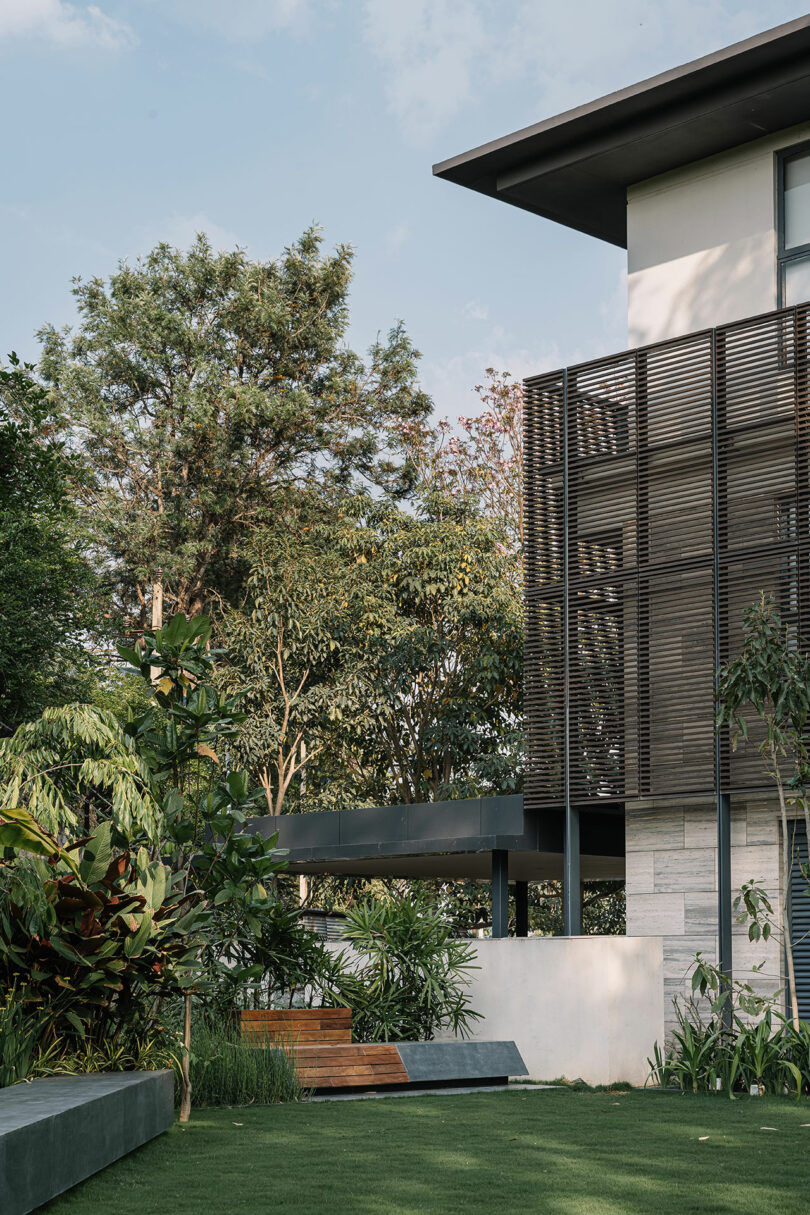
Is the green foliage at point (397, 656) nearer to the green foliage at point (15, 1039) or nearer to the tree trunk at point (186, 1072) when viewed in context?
the tree trunk at point (186, 1072)

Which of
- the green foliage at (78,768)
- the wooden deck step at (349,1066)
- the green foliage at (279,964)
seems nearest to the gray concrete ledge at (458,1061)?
the wooden deck step at (349,1066)

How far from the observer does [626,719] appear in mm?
14227

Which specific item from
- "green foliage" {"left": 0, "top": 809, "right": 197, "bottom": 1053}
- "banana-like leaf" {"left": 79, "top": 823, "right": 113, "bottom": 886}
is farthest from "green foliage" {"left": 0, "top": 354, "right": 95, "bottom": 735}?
"banana-like leaf" {"left": 79, "top": 823, "right": 113, "bottom": 886}

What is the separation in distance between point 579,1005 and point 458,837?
8.83 feet

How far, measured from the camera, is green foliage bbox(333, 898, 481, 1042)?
1352cm

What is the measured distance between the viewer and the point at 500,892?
51.4 ft

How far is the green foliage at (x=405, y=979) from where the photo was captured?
13.5m

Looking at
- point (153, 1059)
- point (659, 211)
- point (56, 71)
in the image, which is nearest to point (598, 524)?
point (659, 211)

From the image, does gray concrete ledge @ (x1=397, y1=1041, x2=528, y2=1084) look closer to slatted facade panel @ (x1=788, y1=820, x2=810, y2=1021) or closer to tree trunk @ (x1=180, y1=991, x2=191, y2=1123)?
slatted facade panel @ (x1=788, y1=820, x2=810, y2=1021)

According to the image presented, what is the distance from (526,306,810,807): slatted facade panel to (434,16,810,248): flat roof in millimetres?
2263

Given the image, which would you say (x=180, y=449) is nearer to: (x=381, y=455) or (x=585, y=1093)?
(x=381, y=455)

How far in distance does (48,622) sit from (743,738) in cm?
993

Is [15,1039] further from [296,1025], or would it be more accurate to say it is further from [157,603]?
[157,603]

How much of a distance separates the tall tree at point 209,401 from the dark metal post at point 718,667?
48.7ft
